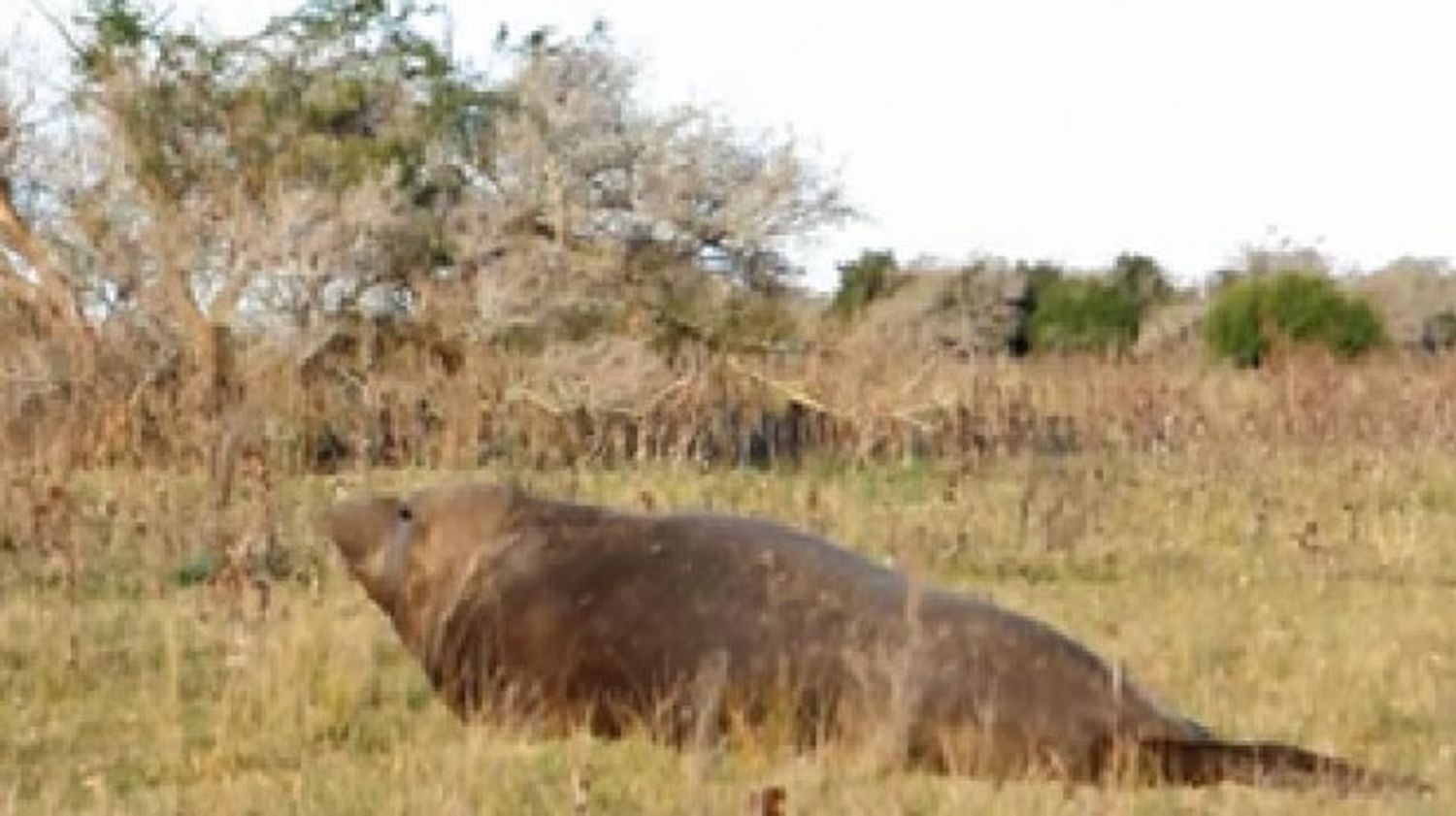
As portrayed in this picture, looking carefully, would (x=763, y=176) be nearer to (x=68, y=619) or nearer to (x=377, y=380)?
(x=377, y=380)

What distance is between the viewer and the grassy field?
17.8 feet

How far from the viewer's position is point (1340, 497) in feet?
47.5

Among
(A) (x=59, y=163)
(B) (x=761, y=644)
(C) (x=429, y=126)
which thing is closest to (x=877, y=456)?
(C) (x=429, y=126)

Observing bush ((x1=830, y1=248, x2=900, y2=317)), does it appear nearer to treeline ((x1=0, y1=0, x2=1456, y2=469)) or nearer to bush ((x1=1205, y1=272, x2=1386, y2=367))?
bush ((x1=1205, y1=272, x2=1386, y2=367))

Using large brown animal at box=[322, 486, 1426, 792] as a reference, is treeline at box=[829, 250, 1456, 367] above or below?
above

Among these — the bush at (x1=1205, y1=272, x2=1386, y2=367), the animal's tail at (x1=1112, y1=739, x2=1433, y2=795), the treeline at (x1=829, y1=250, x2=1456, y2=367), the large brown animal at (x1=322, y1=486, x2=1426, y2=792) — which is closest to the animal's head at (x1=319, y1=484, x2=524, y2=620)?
the large brown animal at (x1=322, y1=486, x2=1426, y2=792)

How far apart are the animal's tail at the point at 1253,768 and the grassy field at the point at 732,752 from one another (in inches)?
4.5

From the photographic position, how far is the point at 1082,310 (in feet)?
161

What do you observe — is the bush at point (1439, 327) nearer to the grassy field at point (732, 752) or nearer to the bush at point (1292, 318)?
the bush at point (1292, 318)

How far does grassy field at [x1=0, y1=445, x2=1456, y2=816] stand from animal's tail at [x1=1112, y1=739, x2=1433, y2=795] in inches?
4.5

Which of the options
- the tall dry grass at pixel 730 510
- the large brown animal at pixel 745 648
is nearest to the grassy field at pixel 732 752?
the tall dry grass at pixel 730 510

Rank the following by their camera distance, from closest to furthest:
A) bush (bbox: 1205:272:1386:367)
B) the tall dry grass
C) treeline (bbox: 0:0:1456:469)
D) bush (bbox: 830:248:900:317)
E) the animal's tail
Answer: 1. the animal's tail
2. the tall dry grass
3. treeline (bbox: 0:0:1456:469)
4. bush (bbox: 1205:272:1386:367)
5. bush (bbox: 830:248:900:317)

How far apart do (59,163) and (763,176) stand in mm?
5399

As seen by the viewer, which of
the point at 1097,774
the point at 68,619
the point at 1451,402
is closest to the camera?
the point at 1097,774
